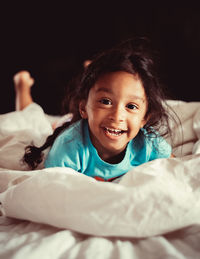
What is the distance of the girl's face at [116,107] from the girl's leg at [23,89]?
793 millimetres

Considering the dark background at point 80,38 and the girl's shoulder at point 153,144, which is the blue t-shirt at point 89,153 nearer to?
the girl's shoulder at point 153,144

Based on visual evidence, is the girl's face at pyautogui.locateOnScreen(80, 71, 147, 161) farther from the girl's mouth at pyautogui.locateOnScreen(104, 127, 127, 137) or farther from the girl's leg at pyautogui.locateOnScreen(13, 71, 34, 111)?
the girl's leg at pyautogui.locateOnScreen(13, 71, 34, 111)

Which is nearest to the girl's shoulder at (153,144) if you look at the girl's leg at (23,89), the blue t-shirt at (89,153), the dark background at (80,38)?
the blue t-shirt at (89,153)

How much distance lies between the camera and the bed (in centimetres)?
45

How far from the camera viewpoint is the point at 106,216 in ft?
1.55

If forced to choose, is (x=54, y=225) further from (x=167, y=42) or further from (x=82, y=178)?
(x=167, y=42)

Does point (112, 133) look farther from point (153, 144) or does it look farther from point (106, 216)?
point (106, 216)

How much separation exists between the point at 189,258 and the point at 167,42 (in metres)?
1.29

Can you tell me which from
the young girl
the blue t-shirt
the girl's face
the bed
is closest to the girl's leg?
the young girl

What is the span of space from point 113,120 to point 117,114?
0.02 m

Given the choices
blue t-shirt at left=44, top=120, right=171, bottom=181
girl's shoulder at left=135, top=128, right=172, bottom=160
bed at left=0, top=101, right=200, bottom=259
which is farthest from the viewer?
girl's shoulder at left=135, top=128, right=172, bottom=160

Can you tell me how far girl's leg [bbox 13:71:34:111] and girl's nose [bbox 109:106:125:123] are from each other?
0.90 metres

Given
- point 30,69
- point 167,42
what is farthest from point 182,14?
point 30,69

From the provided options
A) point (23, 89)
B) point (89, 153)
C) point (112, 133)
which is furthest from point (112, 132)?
Result: point (23, 89)
